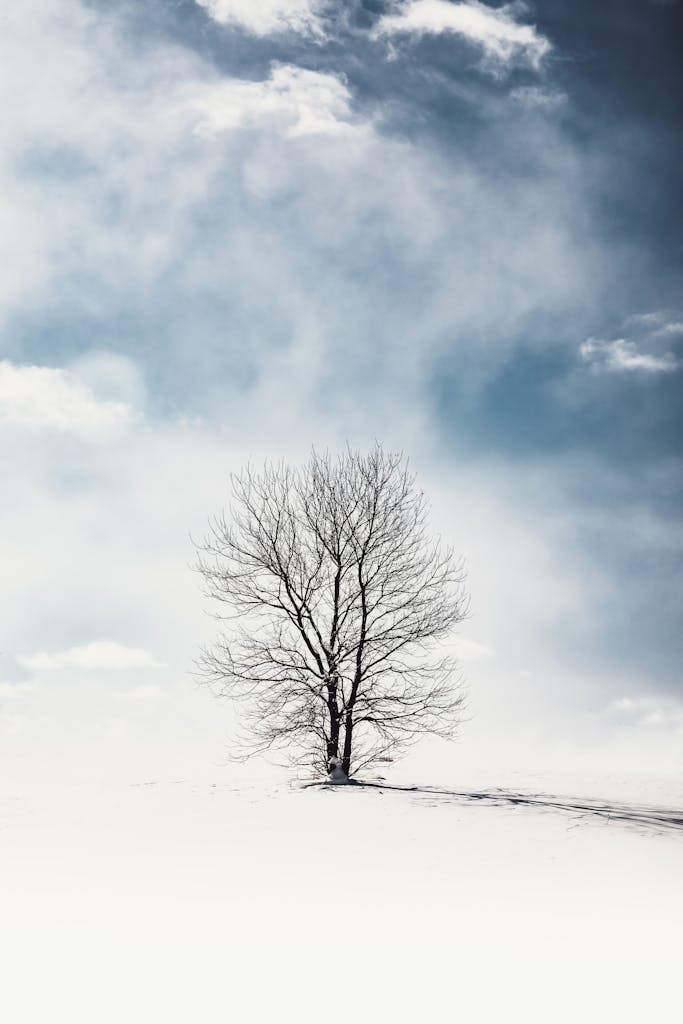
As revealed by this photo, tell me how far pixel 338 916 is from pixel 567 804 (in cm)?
1022

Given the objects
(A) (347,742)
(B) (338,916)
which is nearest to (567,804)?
(A) (347,742)

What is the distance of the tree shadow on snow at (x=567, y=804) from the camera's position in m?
13.9

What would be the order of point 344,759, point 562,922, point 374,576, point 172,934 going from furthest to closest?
point 374,576, point 344,759, point 562,922, point 172,934

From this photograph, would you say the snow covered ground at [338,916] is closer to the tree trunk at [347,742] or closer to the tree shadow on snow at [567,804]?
the tree shadow on snow at [567,804]

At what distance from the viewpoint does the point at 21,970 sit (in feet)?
18.7

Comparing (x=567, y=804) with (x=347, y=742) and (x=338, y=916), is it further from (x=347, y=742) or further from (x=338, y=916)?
(x=338, y=916)

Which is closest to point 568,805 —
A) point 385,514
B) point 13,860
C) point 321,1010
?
point 385,514

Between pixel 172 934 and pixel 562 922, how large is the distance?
3701 millimetres

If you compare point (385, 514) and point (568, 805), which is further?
point (385, 514)

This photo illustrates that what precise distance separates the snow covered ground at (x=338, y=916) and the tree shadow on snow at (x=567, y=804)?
1.58 feet

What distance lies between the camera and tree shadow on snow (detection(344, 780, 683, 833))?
13.9 meters

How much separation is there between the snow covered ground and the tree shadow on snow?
0.48 metres

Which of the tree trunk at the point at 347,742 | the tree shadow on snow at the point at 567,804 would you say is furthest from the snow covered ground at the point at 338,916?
the tree trunk at the point at 347,742

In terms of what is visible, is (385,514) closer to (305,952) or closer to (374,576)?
(374,576)
